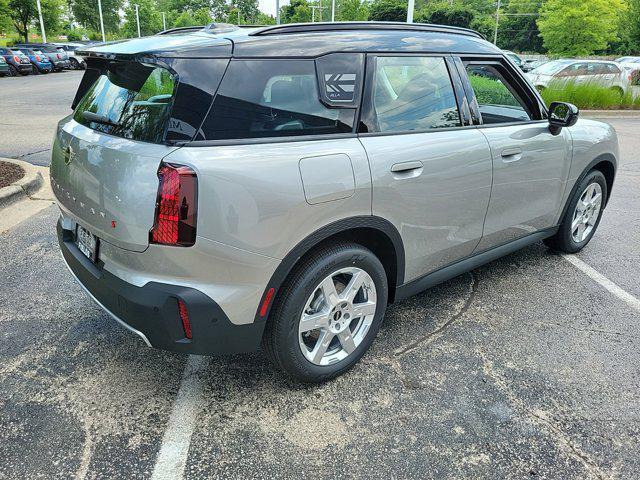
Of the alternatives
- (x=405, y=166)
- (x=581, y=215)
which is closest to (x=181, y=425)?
(x=405, y=166)

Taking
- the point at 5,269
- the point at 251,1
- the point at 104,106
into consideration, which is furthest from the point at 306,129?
the point at 251,1

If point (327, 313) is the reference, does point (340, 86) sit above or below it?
above

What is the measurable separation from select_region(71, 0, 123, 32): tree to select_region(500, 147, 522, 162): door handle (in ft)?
295

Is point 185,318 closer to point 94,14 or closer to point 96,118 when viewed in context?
point 96,118

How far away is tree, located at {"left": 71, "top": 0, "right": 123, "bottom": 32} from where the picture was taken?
78.9 meters

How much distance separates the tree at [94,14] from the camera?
7894 centimetres

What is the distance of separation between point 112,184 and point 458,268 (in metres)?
2.24

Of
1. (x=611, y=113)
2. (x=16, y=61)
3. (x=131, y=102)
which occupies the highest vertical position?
(x=131, y=102)

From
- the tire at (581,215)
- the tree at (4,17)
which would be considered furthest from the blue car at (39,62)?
the tire at (581,215)

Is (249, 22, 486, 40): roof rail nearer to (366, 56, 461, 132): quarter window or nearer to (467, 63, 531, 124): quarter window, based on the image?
(366, 56, 461, 132): quarter window

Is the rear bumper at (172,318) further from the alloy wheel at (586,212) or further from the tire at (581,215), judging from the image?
the alloy wheel at (586,212)

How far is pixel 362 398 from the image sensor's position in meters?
2.79

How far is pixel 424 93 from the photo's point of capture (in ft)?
10.4

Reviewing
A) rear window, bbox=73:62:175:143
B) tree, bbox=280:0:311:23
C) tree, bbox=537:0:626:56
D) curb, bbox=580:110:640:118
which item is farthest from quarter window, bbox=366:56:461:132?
tree, bbox=280:0:311:23
